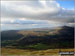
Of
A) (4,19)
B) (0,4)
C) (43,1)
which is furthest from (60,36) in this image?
(0,4)

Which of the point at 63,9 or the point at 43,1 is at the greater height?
the point at 43,1

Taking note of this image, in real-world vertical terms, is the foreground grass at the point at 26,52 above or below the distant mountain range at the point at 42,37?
below

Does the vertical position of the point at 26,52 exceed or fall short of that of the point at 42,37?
it falls short

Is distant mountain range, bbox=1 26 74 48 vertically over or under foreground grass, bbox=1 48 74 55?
over

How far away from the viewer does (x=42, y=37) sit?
9.32ft

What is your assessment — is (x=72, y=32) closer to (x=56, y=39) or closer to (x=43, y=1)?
(x=56, y=39)

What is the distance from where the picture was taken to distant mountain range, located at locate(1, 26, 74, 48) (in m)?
2.80

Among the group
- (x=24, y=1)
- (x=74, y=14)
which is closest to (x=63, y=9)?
(x=74, y=14)

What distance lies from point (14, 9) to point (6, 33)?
21.6 inches

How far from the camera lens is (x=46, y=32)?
9.32 ft

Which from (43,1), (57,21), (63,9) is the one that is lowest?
(57,21)

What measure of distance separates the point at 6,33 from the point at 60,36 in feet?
3.89

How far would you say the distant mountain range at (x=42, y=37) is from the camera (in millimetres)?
2803

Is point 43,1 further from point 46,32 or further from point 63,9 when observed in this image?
point 46,32
